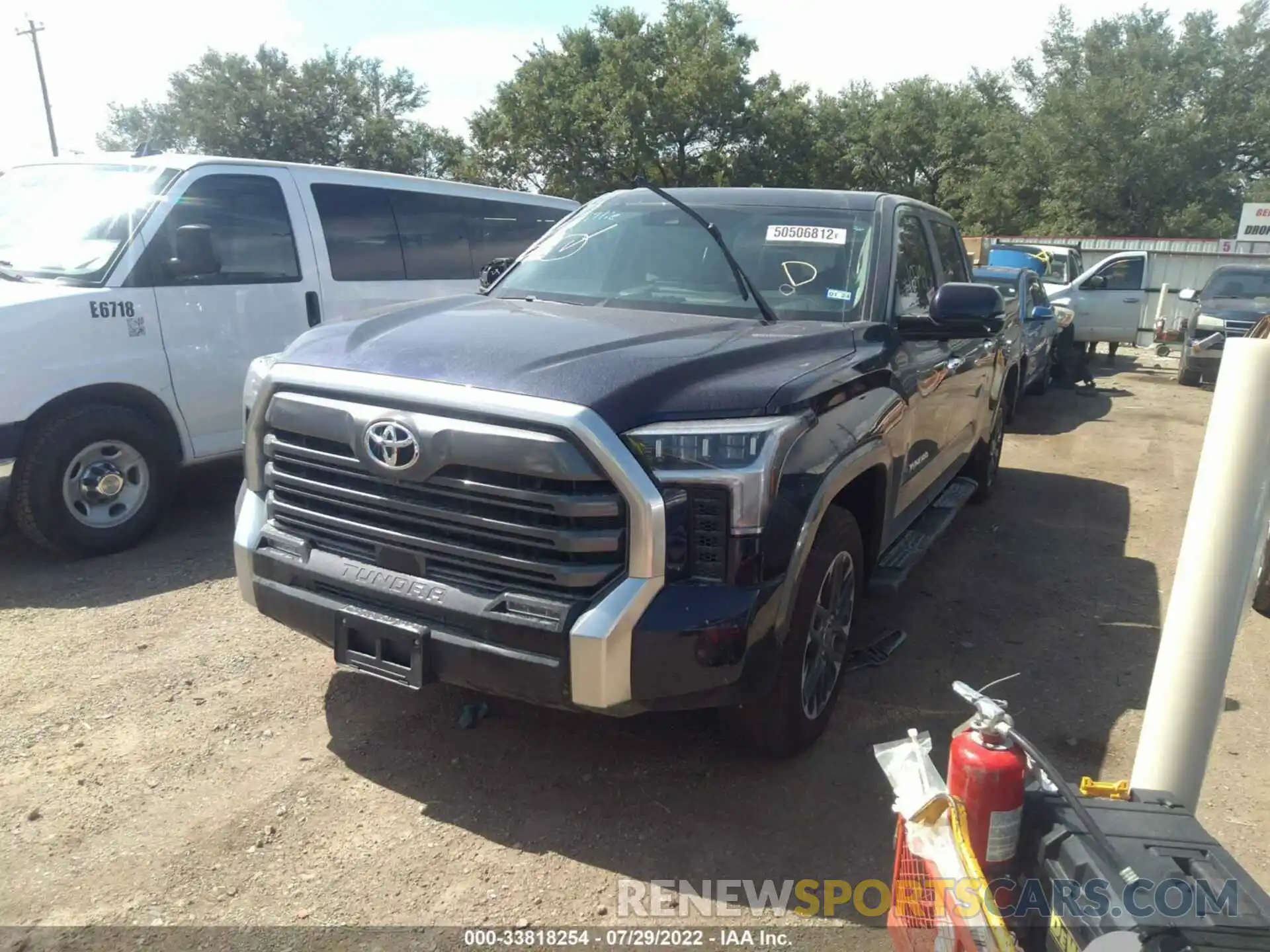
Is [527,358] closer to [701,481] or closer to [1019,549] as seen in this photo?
[701,481]

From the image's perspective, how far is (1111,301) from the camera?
15438 mm

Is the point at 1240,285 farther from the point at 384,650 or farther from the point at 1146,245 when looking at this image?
the point at 384,650

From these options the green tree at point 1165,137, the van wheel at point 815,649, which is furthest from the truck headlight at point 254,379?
the green tree at point 1165,137

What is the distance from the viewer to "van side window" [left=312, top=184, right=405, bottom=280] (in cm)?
619

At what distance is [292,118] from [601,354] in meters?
41.7

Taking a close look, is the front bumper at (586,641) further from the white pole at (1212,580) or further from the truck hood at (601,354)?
the white pole at (1212,580)

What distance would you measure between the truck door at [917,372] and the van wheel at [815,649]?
667mm

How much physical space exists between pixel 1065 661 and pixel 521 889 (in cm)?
280

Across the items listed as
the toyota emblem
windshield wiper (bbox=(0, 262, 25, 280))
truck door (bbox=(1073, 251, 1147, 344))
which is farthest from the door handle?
truck door (bbox=(1073, 251, 1147, 344))

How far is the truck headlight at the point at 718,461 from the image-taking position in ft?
8.78

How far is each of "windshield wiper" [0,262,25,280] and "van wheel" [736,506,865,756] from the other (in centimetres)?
439

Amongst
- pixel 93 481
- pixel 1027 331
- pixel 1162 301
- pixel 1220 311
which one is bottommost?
pixel 1162 301

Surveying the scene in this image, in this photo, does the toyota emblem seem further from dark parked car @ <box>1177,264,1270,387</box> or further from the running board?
dark parked car @ <box>1177,264,1270,387</box>

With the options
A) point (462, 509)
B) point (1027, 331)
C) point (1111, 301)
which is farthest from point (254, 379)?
point (1111, 301)
